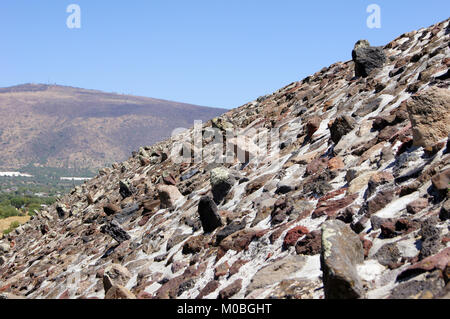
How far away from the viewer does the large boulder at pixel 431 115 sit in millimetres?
6707

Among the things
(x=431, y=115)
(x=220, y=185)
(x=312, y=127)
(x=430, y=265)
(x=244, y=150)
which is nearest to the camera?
(x=430, y=265)

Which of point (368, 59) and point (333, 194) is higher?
point (368, 59)

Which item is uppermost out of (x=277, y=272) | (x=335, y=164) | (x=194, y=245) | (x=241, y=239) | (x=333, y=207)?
(x=335, y=164)

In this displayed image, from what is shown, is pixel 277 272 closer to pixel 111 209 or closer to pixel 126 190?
pixel 111 209

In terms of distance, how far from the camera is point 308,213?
23.2ft

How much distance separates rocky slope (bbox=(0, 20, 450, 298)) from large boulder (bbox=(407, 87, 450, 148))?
0.6 inches

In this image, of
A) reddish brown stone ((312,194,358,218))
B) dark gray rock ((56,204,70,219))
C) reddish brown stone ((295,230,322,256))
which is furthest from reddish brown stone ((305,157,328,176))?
dark gray rock ((56,204,70,219))

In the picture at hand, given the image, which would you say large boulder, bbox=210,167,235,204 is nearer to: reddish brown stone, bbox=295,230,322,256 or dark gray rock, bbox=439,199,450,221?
reddish brown stone, bbox=295,230,322,256

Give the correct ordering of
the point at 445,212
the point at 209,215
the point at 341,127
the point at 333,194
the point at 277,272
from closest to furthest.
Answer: the point at 445,212 < the point at 277,272 < the point at 333,194 < the point at 209,215 < the point at 341,127

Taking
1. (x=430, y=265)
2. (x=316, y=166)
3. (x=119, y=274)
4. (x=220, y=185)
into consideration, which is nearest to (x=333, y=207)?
(x=316, y=166)

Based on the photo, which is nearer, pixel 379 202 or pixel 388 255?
pixel 388 255

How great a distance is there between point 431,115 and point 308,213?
2324 millimetres

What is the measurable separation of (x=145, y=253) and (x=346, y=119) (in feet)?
16.7
